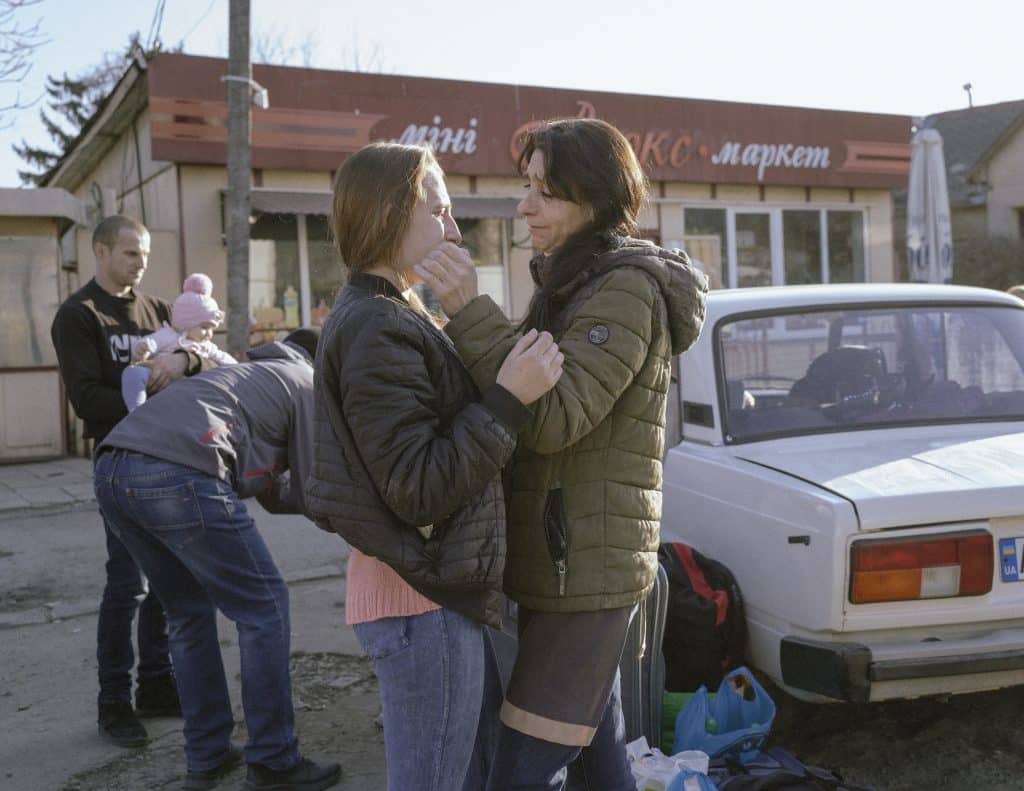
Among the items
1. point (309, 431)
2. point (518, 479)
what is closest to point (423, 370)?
point (518, 479)

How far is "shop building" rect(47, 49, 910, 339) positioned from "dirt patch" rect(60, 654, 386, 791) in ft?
27.4

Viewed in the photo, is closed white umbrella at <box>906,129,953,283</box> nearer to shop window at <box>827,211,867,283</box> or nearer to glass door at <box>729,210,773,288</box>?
glass door at <box>729,210,773,288</box>

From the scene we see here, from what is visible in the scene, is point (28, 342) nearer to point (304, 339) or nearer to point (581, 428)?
point (304, 339)

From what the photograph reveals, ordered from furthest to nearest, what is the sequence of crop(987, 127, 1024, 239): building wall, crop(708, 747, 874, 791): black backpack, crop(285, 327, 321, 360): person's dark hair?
crop(987, 127, 1024, 239): building wall, crop(285, 327, 321, 360): person's dark hair, crop(708, 747, 874, 791): black backpack

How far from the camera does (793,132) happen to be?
16.9 metres

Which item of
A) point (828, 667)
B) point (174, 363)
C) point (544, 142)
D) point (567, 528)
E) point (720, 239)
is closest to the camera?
point (567, 528)

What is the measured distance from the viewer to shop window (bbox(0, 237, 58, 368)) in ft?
39.1

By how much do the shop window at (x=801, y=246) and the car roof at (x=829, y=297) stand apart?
12977mm

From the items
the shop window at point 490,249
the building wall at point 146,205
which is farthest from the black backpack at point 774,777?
the shop window at point 490,249

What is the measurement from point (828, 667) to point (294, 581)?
13.3 ft

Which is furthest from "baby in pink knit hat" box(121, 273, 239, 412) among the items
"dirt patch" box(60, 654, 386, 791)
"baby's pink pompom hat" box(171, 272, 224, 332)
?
"dirt patch" box(60, 654, 386, 791)

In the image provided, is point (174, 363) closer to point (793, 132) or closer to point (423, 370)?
point (423, 370)

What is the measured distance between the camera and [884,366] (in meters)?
4.32

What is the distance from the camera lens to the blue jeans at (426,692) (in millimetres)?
2018
